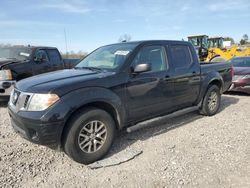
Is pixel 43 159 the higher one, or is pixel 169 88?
pixel 169 88

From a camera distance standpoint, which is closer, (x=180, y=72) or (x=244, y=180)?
(x=244, y=180)

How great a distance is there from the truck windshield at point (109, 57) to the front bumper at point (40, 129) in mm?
1417

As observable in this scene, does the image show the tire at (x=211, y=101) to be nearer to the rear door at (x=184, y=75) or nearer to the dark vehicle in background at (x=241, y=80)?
the rear door at (x=184, y=75)

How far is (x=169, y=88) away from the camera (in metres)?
4.80

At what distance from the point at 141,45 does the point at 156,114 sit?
4.35ft

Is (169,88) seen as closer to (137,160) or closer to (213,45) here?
(137,160)

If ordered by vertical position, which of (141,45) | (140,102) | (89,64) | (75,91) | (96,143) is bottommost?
(96,143)

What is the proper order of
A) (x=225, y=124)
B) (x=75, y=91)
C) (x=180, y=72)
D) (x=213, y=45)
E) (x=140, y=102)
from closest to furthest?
1. (x=75, y=91)
2. (x=140, y=102)
3. (x=180, y=72)
4. (x=225, y=124)
5. (x=213, y=45)

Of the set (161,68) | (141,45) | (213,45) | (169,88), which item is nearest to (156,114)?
(169,88)

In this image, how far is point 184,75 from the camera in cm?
513

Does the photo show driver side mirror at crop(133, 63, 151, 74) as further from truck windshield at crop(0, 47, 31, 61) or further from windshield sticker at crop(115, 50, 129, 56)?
truck windshield at crop(0, 47, 31, 61)

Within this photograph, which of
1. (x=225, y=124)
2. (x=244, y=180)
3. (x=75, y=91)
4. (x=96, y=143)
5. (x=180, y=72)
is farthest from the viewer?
(x=225, y=124)

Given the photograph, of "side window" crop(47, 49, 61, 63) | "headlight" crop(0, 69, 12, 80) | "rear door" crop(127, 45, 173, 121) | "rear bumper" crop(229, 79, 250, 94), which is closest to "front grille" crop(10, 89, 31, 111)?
"rear door" crop(127, 45, 173, 121)

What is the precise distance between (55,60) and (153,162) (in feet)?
20.4
